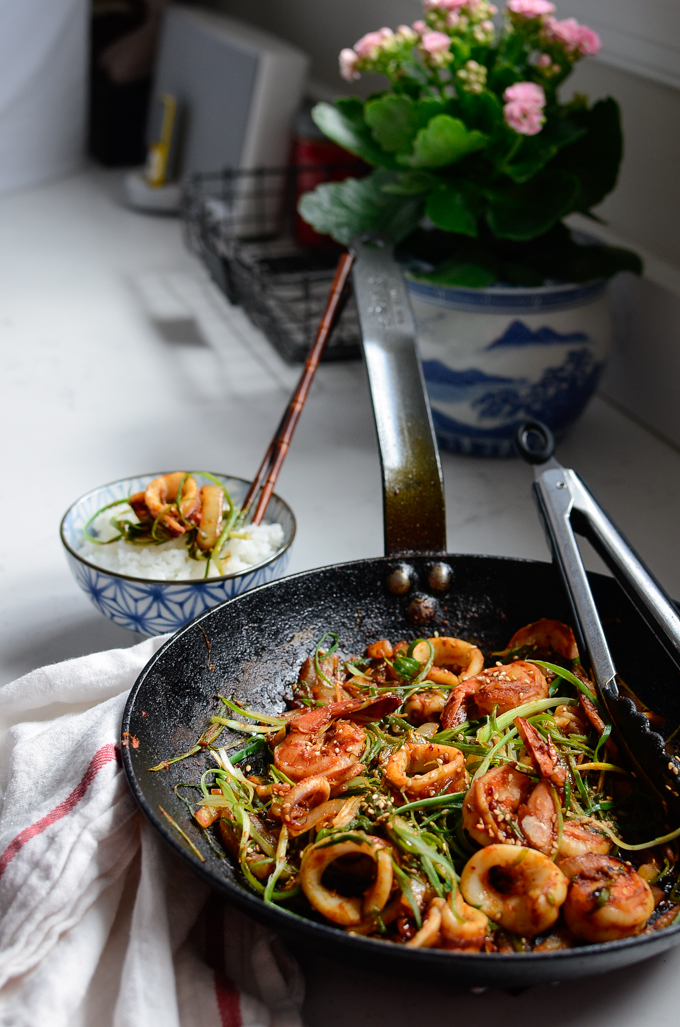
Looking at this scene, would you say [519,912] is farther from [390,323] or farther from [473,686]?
[390,323]

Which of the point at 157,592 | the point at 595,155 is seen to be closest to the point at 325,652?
the point at 157,592

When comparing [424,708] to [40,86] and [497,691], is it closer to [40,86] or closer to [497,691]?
[497,691]

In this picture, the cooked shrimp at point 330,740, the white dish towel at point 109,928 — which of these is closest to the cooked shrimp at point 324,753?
the cooked shrimp at point 330,740

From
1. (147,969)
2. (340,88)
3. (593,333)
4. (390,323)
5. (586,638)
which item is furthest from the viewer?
(340,88)

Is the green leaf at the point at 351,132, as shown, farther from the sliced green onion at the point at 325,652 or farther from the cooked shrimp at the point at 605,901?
the cooked shrimp at the point at 605,901

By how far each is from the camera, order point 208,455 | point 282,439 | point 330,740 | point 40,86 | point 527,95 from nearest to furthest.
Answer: point 330,740 < point 282,439 < point 527,95 < point 208,455 < point 40,86

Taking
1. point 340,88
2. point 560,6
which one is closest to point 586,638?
point 560,6
